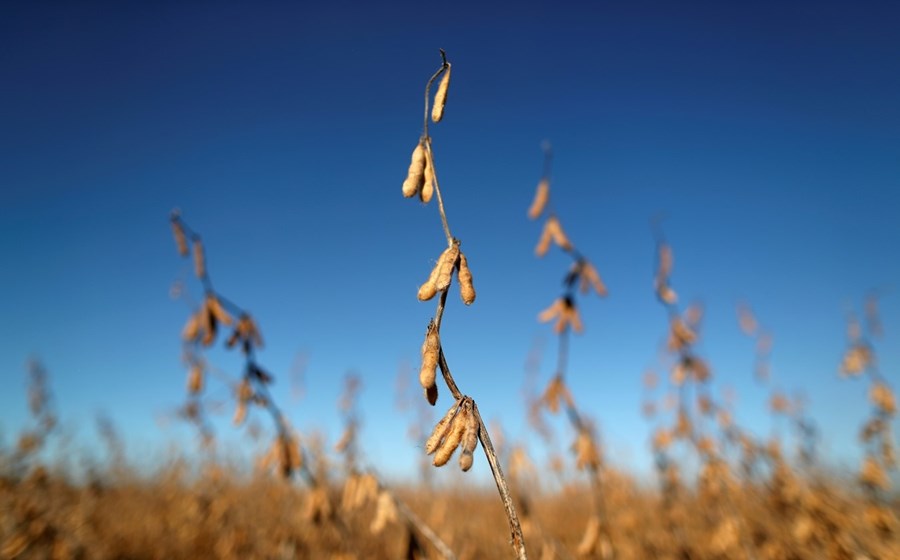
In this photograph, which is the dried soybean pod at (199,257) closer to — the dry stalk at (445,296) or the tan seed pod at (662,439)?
the dry stalk at (445,296)

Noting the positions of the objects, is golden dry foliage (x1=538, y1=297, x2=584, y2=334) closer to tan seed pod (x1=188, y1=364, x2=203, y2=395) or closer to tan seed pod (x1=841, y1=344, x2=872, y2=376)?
tan seed pod (x1=188, y1=364, x2=203, y2=395)

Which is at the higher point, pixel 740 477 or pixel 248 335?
pixel 248 335

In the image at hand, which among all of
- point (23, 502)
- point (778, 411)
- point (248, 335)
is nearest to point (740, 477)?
point (778, 411)

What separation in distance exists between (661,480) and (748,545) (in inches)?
89.2

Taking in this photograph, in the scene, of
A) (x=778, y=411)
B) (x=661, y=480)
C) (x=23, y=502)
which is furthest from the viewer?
(x=778, y=411)

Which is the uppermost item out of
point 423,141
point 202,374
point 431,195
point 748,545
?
point 202,374

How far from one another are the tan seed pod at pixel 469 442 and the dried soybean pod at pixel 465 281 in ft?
0.81

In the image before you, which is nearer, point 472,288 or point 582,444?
point 472,288

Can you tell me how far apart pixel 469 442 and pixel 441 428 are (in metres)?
0.07

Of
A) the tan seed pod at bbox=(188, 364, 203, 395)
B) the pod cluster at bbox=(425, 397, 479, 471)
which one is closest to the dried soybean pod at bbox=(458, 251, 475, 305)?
the pod cluster at bbox=(425, 397, 479, 471)

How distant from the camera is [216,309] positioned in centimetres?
257

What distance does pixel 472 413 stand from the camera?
1006 millimetres

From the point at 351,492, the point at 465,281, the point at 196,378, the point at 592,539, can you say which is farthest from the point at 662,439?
the point at 465,281

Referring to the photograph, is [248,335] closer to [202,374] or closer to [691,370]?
[202,374]
